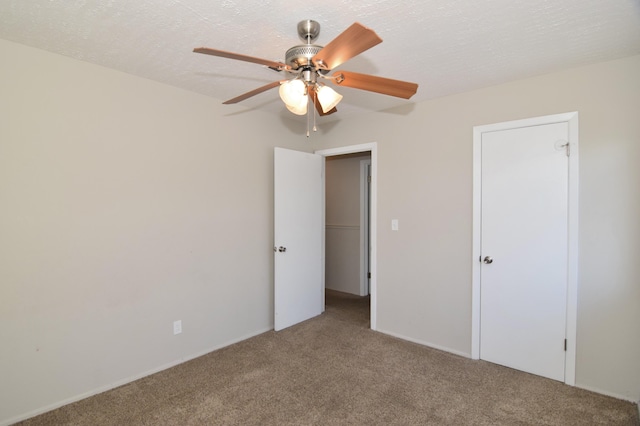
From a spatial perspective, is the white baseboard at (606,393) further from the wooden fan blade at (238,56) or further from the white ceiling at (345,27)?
the wooden fan blade at (238,56)

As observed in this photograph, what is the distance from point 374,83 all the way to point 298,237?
234 centimetres

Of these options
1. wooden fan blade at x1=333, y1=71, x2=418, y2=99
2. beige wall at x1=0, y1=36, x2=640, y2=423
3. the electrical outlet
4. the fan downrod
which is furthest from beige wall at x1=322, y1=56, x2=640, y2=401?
the electrical outlet

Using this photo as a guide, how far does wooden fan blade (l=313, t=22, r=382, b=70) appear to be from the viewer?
4.16ft

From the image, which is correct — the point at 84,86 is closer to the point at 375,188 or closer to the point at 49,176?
the point at 49,176

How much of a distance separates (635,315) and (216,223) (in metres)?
3.33

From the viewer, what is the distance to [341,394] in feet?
7.96

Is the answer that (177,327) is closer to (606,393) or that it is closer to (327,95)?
(327,95)

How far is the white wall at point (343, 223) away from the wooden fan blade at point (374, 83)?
3.30 meters

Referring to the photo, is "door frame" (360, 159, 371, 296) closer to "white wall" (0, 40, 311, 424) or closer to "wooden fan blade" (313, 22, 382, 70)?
"white wall" (0, 40, 311, 424)

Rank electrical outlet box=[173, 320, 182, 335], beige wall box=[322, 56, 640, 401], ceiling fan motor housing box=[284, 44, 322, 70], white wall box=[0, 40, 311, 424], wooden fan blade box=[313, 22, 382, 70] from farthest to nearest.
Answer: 1. electrical outlet box=[173, 320, 182, 335]
2. beige wall box=[322, 56, 640, 401]
3. white wall box=[0, 40, 311, 424]
4. ceiling fan motor housing box=[284, 44, 322, 70]
5. wooden fan blade box=[313, 22, 382, 70]

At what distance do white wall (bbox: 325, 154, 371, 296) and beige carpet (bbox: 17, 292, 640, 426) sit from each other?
2118 millimetres

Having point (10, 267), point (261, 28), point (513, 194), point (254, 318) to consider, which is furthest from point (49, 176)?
point (513, 194)

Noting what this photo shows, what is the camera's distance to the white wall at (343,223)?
5.21 metres

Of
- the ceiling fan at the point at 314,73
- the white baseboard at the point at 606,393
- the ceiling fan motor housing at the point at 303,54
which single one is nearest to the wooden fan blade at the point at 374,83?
the ceiling fan at the point at 314,73
